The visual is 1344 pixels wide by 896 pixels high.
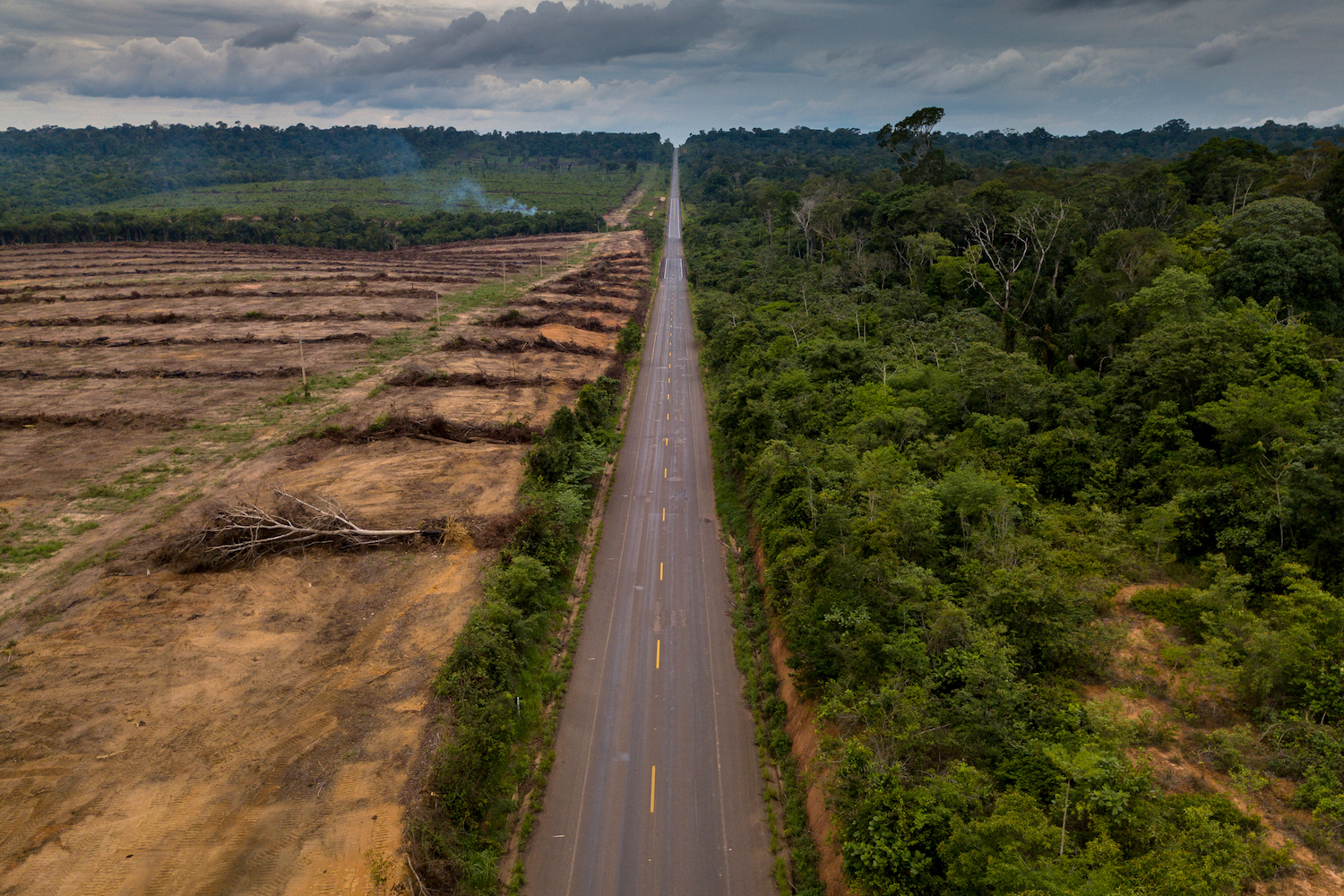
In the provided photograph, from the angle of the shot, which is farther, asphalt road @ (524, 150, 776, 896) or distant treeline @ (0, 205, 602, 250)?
distant treeline @ (0, 205, 602, 250)

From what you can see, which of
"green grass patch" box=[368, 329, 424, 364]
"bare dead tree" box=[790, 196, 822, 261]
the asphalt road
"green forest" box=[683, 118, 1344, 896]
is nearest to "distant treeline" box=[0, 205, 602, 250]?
"bare dead tree" box=[790, 196, 822, 261]

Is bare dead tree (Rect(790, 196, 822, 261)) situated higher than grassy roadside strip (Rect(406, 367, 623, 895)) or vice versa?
bare dead tree (Rect(790, 196, 822, 261))

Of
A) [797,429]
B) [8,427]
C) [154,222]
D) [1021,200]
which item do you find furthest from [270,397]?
[154,222]

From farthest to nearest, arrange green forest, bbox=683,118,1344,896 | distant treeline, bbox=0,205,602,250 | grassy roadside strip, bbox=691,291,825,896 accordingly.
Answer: distant treeline, bbox=0,205,602,250 < grassy roadside strip, bbox=691,291,825,896 < green forest, bbox=683,118,1344,896

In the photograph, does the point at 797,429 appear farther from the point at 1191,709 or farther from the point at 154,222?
the point at 154,222

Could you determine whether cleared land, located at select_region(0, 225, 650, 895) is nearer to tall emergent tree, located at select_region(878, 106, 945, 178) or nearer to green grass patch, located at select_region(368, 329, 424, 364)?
green grass patch, located at select_region(368, 329, 424, 364)

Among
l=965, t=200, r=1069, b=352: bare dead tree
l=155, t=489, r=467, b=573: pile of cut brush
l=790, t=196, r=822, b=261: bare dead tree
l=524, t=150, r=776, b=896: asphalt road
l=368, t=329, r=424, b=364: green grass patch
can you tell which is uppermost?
l=790, t=196, r=822, b=261: bare dead tree

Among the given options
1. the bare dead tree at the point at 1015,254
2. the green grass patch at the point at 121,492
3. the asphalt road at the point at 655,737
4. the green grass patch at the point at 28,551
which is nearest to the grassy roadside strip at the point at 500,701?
the asphalt road at the point at 655,737
